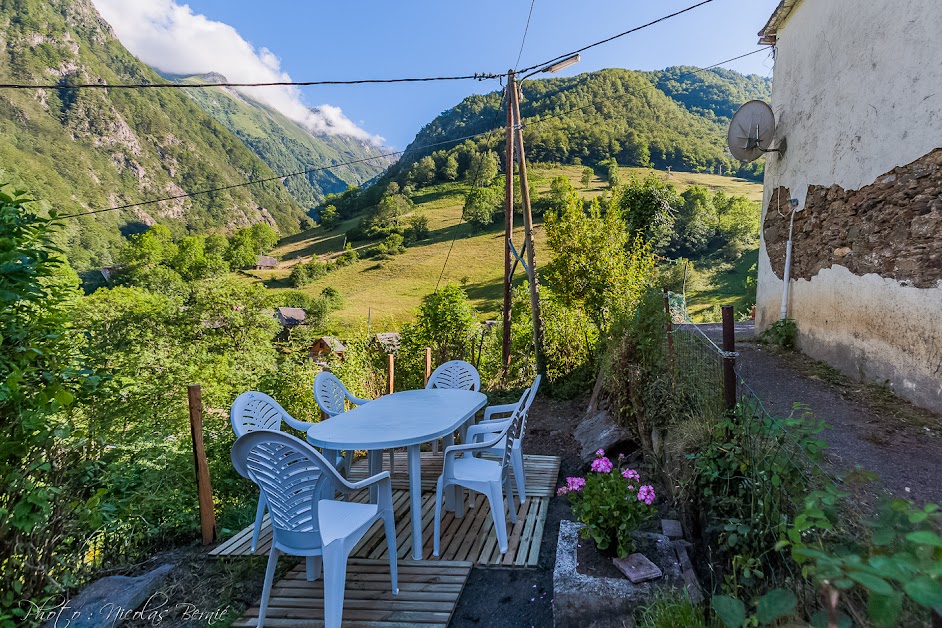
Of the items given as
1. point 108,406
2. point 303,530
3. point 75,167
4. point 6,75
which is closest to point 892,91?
point 303,530

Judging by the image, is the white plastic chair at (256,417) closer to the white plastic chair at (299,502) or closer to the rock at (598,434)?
the white plastic chair at (299,502)

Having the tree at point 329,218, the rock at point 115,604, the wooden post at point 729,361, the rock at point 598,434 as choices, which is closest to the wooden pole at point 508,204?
the rock at point 598,434

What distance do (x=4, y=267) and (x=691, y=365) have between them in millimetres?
4106

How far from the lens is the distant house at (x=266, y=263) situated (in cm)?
5562

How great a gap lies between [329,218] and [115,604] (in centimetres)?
6922

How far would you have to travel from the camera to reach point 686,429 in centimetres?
304

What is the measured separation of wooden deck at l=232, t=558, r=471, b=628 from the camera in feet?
7.35

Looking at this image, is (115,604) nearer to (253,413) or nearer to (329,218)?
(253,413)

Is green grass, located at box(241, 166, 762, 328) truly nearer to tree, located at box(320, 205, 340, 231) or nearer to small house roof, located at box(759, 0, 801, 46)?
tree, located at box(320, 205, 340, 231)

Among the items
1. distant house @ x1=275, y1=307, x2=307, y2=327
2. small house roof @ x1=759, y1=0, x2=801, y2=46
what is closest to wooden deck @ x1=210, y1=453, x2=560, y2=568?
small house roof @ x1=759, y1=0, x2=801, y2=46

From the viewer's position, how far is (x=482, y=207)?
44219 millimetres

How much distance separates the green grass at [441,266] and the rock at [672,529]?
28.2 m

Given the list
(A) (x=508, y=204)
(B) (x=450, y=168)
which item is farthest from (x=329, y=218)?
(A) (x=508, y=204)

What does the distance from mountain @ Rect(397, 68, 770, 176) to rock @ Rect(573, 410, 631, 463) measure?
46.1 meters
